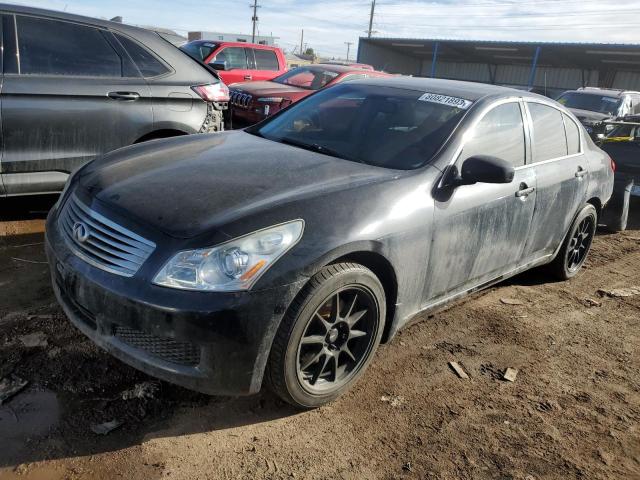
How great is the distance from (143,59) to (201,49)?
30.8ft

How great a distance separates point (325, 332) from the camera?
8.83ft

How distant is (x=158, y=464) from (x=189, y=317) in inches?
26.3

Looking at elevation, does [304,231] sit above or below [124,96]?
below

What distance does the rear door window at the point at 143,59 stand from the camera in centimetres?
489

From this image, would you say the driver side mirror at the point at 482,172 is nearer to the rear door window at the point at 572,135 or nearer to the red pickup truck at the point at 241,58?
the rear door window at the point at 572,135

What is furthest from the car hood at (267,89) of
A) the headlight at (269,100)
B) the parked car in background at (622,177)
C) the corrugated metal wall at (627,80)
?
the corrugated metal wall at (627,80)

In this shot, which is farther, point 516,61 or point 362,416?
point 516,61

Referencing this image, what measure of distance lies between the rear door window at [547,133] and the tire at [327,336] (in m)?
1.98

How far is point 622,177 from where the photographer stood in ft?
23.4

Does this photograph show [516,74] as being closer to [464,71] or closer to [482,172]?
[464,71]

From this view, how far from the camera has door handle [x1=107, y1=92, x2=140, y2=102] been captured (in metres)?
4.70

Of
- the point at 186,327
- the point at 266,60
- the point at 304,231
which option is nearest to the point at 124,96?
the point at 304,231

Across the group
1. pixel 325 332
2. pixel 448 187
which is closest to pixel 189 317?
pixel 325 332

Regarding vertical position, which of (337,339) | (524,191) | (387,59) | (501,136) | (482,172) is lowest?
(387,59)
